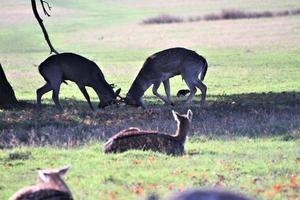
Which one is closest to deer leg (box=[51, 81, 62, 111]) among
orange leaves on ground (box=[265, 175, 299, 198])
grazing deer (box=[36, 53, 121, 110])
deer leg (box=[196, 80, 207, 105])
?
grazing deer (box=[36, 53, 121, 110])

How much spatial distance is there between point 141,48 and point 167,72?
24986mm

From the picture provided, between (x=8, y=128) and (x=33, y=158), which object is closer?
(x=33, y=158)

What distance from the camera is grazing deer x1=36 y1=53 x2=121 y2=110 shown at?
1906 centimetres

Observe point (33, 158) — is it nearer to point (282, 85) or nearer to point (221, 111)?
point (221, 111)

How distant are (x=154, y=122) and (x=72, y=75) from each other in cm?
508

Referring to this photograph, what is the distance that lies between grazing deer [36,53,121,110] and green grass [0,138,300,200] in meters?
7.30

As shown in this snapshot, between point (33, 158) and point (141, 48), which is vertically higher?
point (33, 158)

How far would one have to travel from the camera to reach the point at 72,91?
27312 mm

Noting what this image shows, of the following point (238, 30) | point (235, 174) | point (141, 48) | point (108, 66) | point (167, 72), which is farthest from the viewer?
point (238, 30)

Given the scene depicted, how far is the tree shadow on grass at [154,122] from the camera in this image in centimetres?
1313

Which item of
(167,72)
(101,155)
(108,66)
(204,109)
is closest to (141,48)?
(108,66)

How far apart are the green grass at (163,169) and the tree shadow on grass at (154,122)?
1.05 m

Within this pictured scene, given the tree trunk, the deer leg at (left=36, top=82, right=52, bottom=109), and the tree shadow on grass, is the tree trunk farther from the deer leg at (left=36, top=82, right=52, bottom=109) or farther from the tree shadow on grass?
the tree shadow on grass

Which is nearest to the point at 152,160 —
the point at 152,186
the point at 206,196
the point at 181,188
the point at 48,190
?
the point at 152,186
